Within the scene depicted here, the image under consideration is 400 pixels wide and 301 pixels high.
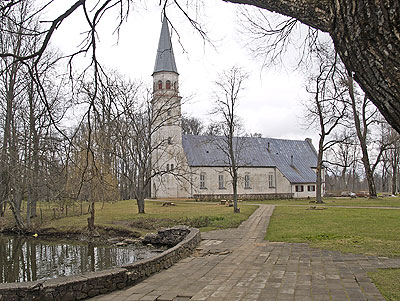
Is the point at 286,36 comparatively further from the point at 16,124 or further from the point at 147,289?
the point at 16,124

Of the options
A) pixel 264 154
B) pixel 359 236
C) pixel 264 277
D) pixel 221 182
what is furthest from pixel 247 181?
pixel 264 277

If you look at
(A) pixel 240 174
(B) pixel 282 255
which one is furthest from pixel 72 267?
(A) pixel 240 174

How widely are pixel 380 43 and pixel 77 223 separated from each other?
64.0 ft

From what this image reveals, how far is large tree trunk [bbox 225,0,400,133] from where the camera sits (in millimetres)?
1946

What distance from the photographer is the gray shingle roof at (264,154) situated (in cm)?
4300

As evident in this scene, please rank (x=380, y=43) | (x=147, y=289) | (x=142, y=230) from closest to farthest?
Answer: (x=380, y=43) → (x=147, y=289) → (x=142, y=230)

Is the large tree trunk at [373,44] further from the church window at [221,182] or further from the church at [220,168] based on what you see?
the church window at [221,182]

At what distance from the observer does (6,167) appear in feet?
56.9

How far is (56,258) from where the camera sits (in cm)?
1249

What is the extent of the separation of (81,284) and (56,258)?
22.9 ft

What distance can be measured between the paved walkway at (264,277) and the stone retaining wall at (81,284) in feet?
0.74

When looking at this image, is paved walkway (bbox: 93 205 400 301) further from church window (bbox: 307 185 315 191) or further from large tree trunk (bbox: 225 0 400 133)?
church window (bbox: 307 185 315 191)

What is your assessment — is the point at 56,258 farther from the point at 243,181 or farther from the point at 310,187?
the point at 310,187

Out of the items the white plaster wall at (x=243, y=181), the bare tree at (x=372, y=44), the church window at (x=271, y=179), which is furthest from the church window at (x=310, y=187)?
the bare tree at (x=372, y=44)
